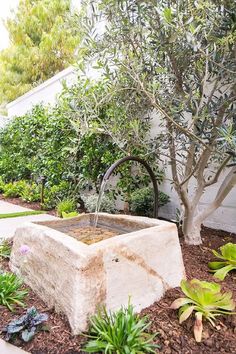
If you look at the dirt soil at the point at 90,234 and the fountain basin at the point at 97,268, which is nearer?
the fountain basin at the point at 97,268

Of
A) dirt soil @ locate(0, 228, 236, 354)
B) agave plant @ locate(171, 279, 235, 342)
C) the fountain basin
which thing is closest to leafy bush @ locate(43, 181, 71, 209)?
the fountain basin

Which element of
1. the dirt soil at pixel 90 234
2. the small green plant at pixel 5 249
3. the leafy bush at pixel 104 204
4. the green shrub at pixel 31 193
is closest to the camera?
the dirt soil at pixel 90 234

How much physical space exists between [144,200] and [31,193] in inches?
126

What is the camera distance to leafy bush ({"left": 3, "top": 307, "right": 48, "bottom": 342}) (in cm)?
193

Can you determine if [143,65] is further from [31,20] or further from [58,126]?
[31,20]

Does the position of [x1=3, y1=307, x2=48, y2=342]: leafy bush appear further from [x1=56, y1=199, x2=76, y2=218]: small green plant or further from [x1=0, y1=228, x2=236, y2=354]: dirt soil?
[x1=56, y1=199, x2=76, y2=218]: small green plant

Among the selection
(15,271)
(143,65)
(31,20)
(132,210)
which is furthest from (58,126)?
(31,20)

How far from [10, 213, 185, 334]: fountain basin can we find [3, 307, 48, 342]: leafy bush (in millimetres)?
171

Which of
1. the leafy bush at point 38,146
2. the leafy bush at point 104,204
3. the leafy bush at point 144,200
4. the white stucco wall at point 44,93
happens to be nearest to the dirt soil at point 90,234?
the leafy bush at point 144,200

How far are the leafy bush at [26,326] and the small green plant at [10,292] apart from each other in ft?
0.89

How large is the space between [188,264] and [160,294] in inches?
29.9

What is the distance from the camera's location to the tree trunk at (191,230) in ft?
11.7

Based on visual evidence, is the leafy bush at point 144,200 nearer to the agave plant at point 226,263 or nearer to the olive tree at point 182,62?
the olive tree at point 182,62

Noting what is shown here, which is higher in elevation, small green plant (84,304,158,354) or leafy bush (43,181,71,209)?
leafy bush (43,181,71,209)
